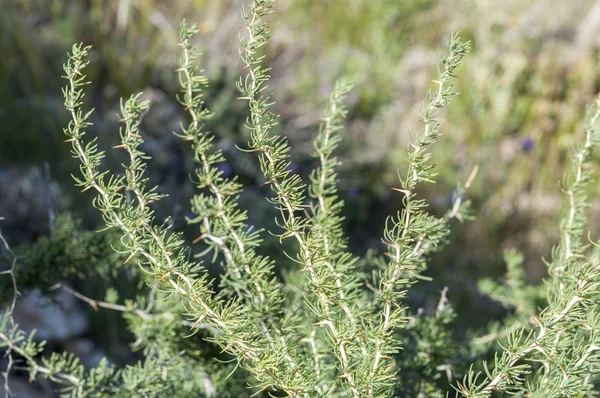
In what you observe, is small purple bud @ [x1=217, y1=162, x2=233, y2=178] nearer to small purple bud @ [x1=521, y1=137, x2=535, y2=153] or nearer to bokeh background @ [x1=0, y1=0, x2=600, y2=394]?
bokeh background @ [x1=0, y1=0, x2=600, y2=394]

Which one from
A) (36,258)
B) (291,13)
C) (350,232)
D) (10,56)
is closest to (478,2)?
(291,13)

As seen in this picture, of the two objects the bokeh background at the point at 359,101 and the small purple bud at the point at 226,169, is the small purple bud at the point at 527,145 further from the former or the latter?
the small purple bud at the point at 226,169

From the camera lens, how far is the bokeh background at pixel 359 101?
3.11m

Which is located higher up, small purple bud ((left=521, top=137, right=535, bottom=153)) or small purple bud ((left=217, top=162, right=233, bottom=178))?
small purple bud ((left=217, top=162, right=233, bottom=178))

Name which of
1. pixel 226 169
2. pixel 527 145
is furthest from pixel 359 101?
pixel 226 169

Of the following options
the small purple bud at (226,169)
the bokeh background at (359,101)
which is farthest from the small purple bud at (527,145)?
the small purple bud at (226,169)

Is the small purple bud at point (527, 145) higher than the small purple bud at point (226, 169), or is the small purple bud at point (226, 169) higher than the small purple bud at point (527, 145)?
the small purple bud at point (226, 169)

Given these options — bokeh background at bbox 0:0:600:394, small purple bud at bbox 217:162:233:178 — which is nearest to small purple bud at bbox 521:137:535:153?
bokeh background at bbox 0:0:600:394

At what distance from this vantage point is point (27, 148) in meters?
3.12

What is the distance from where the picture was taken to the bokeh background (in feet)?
10.2

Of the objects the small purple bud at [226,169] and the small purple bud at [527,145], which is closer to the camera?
the small purple bud at [226,169]

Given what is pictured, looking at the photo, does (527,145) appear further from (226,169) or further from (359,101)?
(226,169)

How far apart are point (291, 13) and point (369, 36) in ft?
1.92

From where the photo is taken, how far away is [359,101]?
3969 mm
